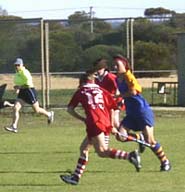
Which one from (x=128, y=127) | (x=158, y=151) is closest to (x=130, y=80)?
(x=128, y=127)

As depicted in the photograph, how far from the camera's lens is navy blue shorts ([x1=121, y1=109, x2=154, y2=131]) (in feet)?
44.6

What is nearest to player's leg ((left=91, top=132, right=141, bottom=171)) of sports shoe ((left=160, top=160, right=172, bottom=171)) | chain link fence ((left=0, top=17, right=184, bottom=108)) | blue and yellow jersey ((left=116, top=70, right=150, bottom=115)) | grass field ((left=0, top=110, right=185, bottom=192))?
grass field ((left=0, top=110, right=185, bottom=192))

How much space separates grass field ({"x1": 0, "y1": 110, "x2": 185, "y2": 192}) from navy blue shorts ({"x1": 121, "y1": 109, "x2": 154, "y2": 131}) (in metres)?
0.67

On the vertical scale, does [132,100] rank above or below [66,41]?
above

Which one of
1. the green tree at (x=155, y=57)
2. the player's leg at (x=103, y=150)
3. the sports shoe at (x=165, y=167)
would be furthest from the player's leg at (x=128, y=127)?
the green tree at (x=155, y=57)

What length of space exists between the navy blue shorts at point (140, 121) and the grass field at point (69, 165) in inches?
26.4

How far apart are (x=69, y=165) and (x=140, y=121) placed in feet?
4.89

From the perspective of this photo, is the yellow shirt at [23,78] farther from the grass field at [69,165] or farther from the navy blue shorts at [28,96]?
the grass field at [69,165]

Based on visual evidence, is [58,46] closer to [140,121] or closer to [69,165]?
[69,165]

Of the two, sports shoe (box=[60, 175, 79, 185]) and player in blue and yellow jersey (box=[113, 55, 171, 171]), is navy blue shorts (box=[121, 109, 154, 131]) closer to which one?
player in blue and yellow jersey (box=[113, 55, 171, 171])

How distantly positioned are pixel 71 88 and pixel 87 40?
410cm

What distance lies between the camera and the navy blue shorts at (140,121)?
13.6 metres

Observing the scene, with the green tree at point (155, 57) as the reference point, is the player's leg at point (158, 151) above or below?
above

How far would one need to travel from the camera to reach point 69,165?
46.5 feet
